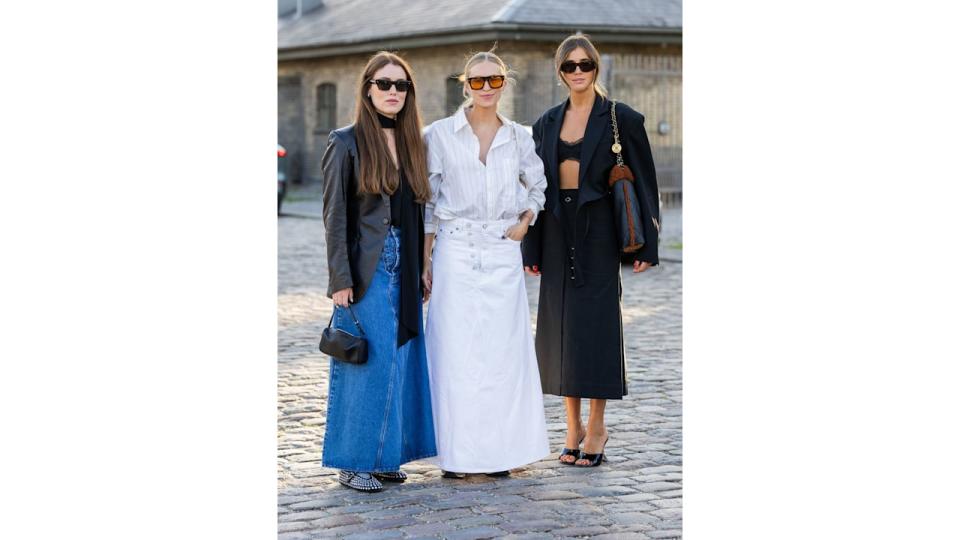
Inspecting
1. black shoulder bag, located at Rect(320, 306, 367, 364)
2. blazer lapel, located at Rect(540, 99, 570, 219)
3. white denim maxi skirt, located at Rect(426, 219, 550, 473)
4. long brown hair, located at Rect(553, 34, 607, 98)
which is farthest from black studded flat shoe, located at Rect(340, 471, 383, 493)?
long brown hair, located at Rect(553, 34, 607, 98)

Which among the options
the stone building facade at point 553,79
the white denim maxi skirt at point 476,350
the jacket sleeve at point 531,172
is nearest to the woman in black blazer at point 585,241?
the jacket sleeve at point 531,172

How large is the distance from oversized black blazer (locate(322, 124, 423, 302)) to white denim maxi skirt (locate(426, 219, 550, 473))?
14.5 inches

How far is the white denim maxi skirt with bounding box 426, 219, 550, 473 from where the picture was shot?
662 centimetres

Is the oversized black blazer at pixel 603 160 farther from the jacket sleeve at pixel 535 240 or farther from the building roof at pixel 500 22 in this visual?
the building roof at pixel 500 22

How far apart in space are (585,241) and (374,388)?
127 cm

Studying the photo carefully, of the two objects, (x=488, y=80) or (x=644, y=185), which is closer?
(x=488, y=80)

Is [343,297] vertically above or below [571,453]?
above

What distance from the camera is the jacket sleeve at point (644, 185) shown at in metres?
6.93

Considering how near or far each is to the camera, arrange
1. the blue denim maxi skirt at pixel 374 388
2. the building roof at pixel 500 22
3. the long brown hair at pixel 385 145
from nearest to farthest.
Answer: the long brown hair at pixel 385 145, the blue denim maxi skirt at pixel 374 388, the building roof at pixel 500 22

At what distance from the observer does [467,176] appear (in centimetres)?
657

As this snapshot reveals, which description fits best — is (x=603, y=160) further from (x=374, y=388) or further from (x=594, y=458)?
(x=374, y=388)

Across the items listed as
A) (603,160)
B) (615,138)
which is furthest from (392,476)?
(615,138)
